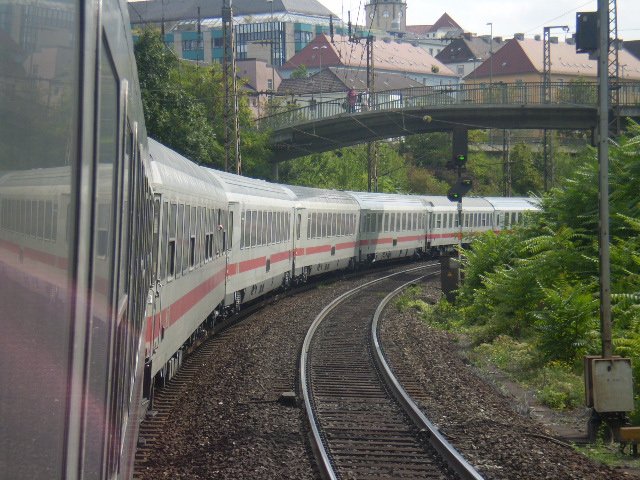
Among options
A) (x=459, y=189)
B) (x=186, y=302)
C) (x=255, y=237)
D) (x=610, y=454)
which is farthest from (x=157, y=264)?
(x=459, y=189)

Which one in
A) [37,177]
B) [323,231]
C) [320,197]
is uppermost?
[320,197]

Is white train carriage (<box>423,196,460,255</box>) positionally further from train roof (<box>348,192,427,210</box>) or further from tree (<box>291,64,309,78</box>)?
tree (<box>291,64,309,78</box>)

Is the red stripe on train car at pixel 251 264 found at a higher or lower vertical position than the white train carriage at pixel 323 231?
lower

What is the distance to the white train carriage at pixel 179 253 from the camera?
32.1ft

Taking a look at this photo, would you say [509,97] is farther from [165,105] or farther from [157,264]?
[157,264]

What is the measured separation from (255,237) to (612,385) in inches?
505

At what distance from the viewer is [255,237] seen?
75.0 ft

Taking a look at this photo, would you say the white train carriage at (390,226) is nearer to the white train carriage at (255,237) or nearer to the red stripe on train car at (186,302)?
the white train carriage at (255,237)

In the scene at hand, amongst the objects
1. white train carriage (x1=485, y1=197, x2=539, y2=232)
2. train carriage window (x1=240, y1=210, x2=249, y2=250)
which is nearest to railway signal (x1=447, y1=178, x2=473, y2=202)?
train carriage window (x1=240, y1=210, x2=249, y2=250)

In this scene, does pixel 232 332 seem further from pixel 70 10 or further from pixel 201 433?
pixel 70 10

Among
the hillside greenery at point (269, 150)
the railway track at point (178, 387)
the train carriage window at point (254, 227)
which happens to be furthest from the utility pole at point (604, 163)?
the train carriage window at point (254, 227)

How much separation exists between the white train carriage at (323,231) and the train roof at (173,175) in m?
14.0

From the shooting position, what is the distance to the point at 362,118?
154 ft

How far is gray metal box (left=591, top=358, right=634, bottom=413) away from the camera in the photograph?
10805 mm
